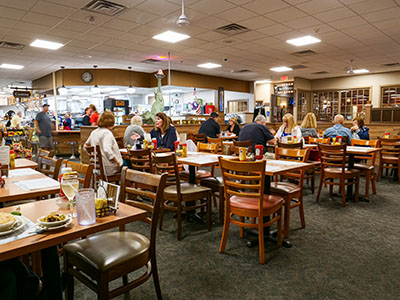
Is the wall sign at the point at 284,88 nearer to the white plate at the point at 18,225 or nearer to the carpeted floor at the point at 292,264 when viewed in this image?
the carpeted floor at the point at 292,264

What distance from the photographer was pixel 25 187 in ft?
7.21

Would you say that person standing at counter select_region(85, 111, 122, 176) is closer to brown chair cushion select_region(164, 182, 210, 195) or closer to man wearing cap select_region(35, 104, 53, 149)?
brown chair cushion select_region(164, 182, 210, 195)

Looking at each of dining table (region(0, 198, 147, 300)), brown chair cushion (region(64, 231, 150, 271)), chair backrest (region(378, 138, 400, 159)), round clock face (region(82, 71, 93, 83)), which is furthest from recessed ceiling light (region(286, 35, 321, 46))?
round clock face (region(82, 71, 93, 83))

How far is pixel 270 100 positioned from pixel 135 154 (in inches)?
475

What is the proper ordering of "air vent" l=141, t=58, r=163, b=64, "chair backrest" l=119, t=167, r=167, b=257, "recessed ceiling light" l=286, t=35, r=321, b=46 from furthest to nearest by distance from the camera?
1. "air vent" l=141, t=58, r=163, b=64
2. "recessed ceiling light" l=286, t=35, r=321, b=46
3. "chair backrest" l=119, t=167, r=167, b=257

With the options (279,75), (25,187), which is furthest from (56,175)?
(279,75)

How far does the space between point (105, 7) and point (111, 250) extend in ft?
14.1

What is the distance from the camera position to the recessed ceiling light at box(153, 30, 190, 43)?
627 centimetres

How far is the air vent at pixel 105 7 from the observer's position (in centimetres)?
458

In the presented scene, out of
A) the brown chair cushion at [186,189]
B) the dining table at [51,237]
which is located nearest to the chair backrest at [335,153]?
the brown chair cushion at [186,189]

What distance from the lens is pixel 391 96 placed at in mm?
12266

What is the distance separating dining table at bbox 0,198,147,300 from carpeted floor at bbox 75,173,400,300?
0.79 meters

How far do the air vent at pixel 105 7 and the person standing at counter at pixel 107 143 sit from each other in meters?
1.87

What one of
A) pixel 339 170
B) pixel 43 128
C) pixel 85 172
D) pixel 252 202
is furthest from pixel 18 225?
pixel 43 128
